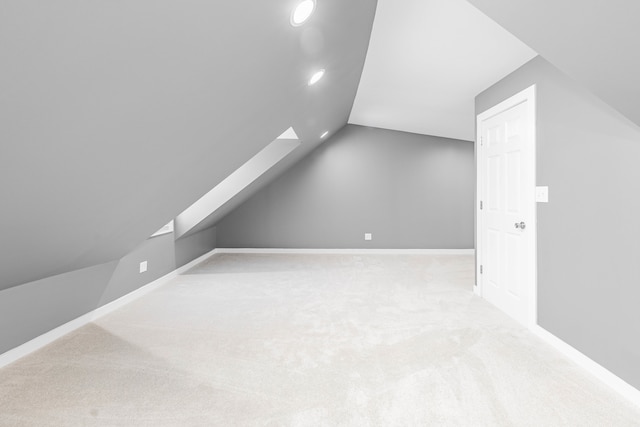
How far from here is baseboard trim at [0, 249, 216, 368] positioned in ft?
7.77

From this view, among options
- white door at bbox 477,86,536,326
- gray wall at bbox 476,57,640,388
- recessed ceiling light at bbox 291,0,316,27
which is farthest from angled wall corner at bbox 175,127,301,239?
gray wall at bbox 476,57,640,388

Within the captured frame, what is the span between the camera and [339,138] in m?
6.69

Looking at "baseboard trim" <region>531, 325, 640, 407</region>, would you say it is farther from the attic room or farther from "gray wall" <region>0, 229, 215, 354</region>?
"gray wall" <region>0, 229, 215, 354</region>

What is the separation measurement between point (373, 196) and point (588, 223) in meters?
4.49

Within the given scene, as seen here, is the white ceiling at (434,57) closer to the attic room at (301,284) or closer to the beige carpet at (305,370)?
the attic room at (301,284)

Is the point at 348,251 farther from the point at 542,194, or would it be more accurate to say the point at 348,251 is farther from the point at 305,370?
the point at 305,370

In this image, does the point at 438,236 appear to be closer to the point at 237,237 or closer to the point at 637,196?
the point at 237,237

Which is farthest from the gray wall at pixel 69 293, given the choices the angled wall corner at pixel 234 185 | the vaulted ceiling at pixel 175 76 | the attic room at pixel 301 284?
the angled wall corner at pixel 234 185

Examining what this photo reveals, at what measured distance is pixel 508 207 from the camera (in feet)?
10.7

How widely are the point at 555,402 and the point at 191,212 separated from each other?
4.29 meters

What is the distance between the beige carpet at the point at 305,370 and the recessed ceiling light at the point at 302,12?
6.63ft

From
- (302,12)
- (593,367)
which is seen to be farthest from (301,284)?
(302,12)

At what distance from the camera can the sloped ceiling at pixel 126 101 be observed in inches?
40.6

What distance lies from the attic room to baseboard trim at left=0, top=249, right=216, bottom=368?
0.06 feet
